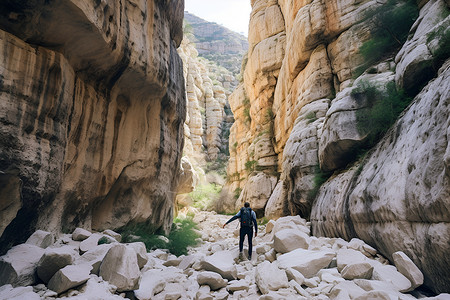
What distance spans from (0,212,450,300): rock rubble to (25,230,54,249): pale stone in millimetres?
301

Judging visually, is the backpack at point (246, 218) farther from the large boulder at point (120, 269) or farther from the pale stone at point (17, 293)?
the pale stone at point (17, 293)

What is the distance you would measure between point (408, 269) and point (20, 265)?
637cm

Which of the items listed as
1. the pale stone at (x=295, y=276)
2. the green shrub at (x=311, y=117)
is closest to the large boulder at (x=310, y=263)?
the pale stone at (x=295, y=276)

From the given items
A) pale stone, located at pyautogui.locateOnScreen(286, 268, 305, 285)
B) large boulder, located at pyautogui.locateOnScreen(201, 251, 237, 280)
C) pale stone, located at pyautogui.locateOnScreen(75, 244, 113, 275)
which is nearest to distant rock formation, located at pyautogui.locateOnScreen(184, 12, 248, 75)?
large boulder, located at pyautogui.locateOnScreen(201, 251, 237, 280)

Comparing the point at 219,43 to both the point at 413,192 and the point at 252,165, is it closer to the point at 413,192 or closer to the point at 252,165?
the point at 252,165

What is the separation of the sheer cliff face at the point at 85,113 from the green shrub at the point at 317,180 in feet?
22.0

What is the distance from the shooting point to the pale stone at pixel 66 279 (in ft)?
12.7

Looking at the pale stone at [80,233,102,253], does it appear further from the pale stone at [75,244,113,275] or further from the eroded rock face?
the eroded rock face

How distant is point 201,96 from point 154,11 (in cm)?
4468

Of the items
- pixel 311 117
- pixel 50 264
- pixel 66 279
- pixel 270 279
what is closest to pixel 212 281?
pixel 270 279

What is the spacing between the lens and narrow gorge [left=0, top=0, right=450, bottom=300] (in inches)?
165

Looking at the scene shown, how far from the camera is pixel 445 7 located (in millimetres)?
6941

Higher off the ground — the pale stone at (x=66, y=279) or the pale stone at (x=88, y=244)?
the pale stone at (x=88, y=244)

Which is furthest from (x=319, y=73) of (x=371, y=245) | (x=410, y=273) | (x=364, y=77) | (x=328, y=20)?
(x=410, y=273)
